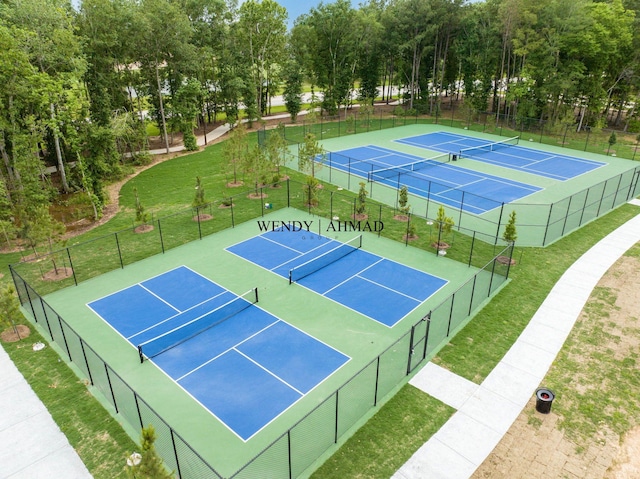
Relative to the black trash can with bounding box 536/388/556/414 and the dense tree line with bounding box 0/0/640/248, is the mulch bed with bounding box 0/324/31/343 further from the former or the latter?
the black trash can with bounding box 536/388/556/414

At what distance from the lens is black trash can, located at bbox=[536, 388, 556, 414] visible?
1245cm

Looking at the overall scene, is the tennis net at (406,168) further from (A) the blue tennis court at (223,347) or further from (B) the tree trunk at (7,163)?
(B) the tree trunk at (7,163)

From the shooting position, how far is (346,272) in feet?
65.8

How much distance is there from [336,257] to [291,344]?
22.2 feet

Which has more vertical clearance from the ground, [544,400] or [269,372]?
[544,400]

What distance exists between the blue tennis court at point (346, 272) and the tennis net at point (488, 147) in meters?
21.0

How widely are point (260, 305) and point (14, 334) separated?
345 inches

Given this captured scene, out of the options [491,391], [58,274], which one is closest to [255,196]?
[58,274]

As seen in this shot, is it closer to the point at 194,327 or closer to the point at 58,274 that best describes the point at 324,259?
the point at 194,327

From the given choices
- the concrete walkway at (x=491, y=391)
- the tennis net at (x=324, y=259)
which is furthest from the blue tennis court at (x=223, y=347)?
the concrete walkway at (x=491, y=391)

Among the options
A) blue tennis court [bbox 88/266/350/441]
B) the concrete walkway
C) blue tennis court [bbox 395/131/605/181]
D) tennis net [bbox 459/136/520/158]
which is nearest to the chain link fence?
blue tennis court [bbox 88/266/350/441]

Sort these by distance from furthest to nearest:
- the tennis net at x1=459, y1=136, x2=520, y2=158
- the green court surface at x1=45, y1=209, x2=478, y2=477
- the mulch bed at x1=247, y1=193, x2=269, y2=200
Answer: the tennis net at x1=459, y1=136, x2=520, y2=158
the mulch bed at x1=247, y1=193, x2=269, y2=200
the green court surface at x1=45, y1=209, x2=478, y2=477

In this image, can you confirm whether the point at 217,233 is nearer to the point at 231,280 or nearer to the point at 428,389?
the point at 231,280

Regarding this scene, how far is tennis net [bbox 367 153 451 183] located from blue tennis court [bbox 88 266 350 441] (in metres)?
16.9
